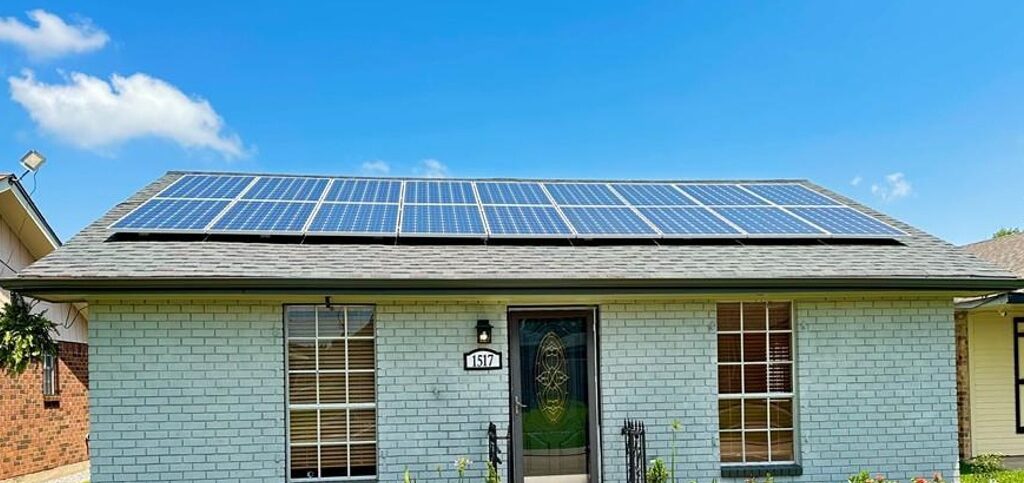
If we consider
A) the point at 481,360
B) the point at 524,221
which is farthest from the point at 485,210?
the point at 481,360

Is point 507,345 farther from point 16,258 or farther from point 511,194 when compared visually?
point 16,258

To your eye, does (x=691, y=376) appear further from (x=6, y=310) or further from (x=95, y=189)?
(x=95, y=189)

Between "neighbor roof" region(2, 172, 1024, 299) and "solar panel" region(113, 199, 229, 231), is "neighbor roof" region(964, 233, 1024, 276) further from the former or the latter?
"solar panel" region(113, 199, 229, 231)

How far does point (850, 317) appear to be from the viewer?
21.6ft

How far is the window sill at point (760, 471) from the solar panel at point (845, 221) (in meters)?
2.57

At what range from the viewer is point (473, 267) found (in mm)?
5969

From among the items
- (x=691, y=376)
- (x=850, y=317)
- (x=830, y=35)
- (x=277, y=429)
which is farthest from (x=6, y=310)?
(x=830, y=35)

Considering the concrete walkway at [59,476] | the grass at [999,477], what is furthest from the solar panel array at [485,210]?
the concrete walkway at [59,476]

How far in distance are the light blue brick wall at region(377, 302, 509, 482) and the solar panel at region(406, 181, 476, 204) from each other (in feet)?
6.52

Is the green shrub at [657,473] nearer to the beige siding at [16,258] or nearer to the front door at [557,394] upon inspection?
the front door at [557,394]

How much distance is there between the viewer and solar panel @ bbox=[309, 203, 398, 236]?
6527 mm

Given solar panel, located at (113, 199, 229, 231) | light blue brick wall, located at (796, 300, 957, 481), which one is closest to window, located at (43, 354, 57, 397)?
solar panel, located at (113, 199, 229, 231)

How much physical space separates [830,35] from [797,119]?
4408mm

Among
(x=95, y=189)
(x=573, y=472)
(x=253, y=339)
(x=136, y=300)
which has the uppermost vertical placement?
(x=95, y=189)
